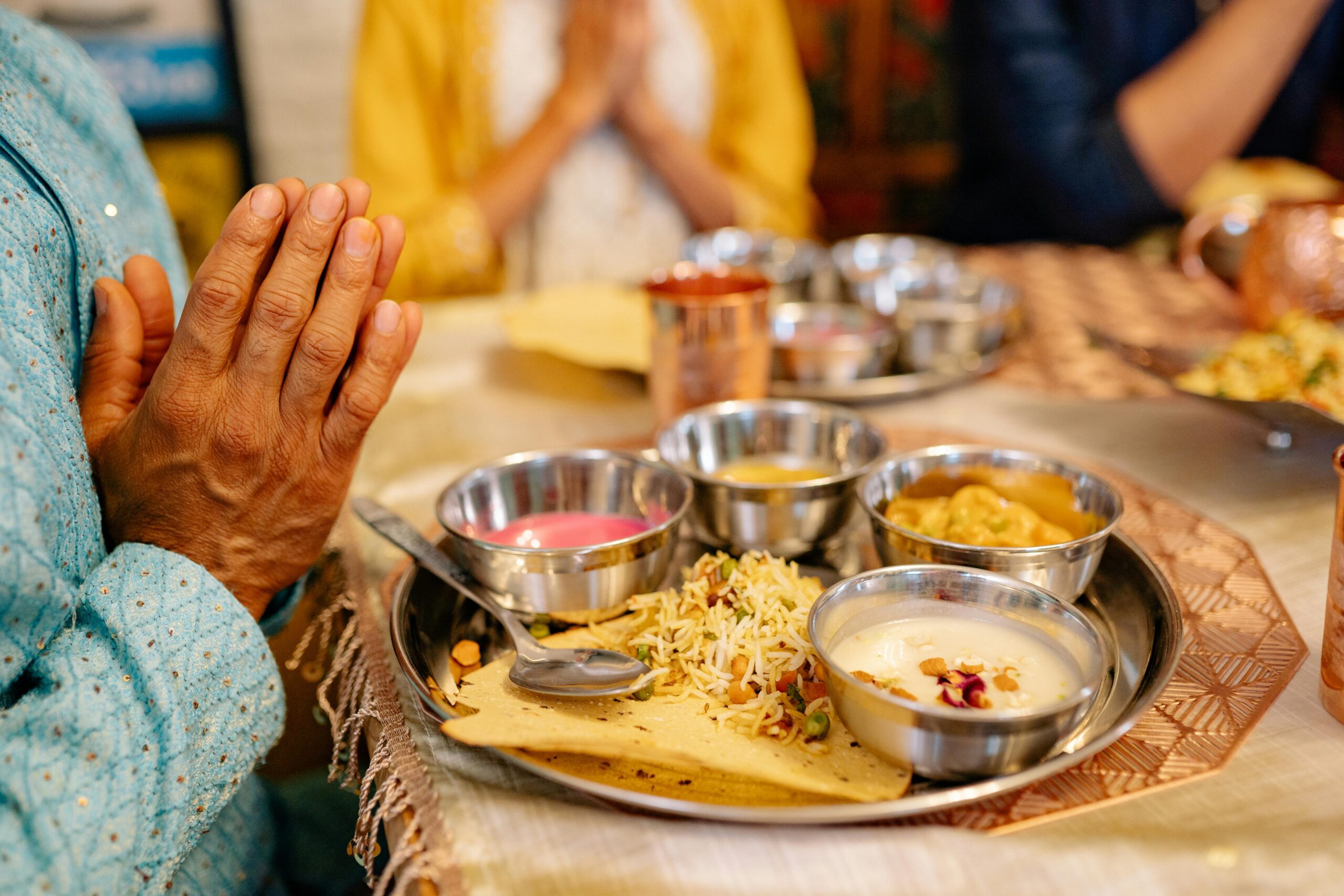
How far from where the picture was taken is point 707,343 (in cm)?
158

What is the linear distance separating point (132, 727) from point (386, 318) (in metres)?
0.51

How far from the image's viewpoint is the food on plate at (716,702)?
33.5 inches

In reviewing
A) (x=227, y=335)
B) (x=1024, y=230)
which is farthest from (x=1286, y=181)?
(x=227, y=335)

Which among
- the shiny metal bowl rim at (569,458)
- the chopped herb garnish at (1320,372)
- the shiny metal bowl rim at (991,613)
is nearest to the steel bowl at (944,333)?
the chopped herb garnish at (1320,372)

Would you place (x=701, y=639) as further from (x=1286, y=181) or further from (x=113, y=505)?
(x=1286, y=181)

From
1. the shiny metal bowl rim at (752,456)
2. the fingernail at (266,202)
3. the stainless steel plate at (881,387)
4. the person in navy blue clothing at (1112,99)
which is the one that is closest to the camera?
the fingernail at (266,202)

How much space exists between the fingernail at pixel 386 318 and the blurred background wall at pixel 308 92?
13.6 ft

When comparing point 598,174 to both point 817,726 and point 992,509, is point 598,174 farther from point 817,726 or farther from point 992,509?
point 817,726

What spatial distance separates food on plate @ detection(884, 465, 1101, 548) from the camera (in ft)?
3.90

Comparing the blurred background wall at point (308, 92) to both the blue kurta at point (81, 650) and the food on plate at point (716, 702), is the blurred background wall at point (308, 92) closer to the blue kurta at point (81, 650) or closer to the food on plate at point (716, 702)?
the blue kurta at point (81, 650)

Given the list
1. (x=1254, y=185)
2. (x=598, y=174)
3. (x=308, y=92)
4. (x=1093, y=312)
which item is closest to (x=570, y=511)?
(x=1093, y=312)

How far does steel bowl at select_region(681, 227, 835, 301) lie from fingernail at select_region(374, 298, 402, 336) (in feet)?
4.16

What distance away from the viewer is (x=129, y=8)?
4.39 meters

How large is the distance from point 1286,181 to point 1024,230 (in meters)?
0.85
